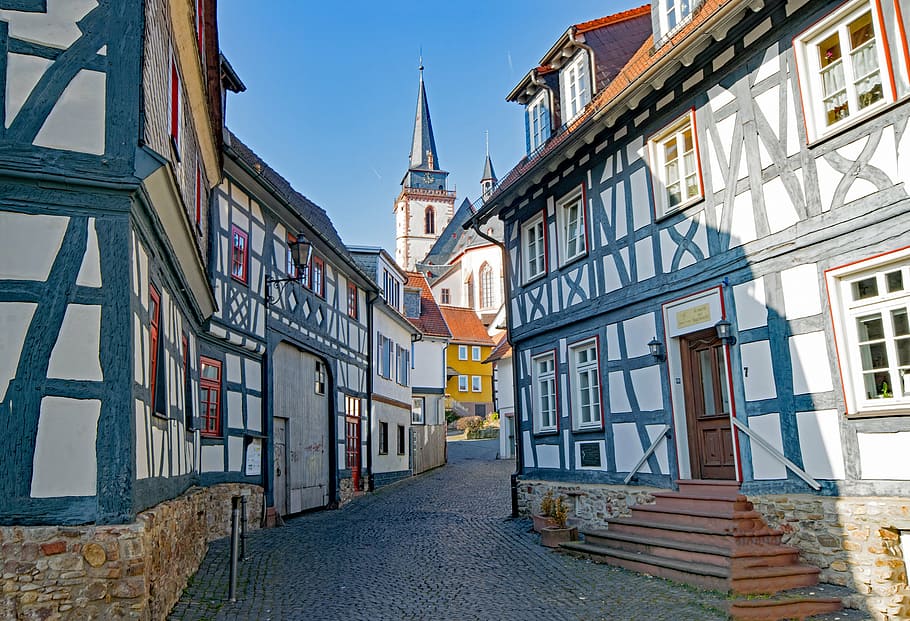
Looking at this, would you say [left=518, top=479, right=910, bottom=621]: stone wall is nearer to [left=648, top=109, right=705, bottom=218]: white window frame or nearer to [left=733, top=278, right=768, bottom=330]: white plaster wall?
[left=733, top=278, right=768, bottom=330]: white plaster wall

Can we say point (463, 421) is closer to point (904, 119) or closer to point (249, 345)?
point (249, 345)

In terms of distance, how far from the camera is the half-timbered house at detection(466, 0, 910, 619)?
793 centimetres

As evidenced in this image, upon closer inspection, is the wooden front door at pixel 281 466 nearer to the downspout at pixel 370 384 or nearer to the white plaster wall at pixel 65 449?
the downspout at pixel 370 384

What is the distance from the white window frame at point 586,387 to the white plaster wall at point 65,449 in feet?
27.6

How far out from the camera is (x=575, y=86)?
15.3m

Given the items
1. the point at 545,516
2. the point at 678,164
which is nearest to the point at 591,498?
the point at 545,516

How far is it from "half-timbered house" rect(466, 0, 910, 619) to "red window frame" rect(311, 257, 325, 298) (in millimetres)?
6019

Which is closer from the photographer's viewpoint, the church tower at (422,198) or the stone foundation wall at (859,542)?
the stone foundation wall at (859,542)

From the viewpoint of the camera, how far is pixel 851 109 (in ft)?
27.3

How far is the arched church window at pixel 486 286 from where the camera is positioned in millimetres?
68062

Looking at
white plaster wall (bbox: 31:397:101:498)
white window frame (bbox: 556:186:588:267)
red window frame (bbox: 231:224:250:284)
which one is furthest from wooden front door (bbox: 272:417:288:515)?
white plaster wall (bbox: 31:397:101:498)

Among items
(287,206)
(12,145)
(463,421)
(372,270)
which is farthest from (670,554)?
(463,421)

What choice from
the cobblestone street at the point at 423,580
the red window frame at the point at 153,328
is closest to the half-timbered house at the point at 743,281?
the cobblestone street at the point at 423,580

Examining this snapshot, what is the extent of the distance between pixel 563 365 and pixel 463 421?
3955 cm
